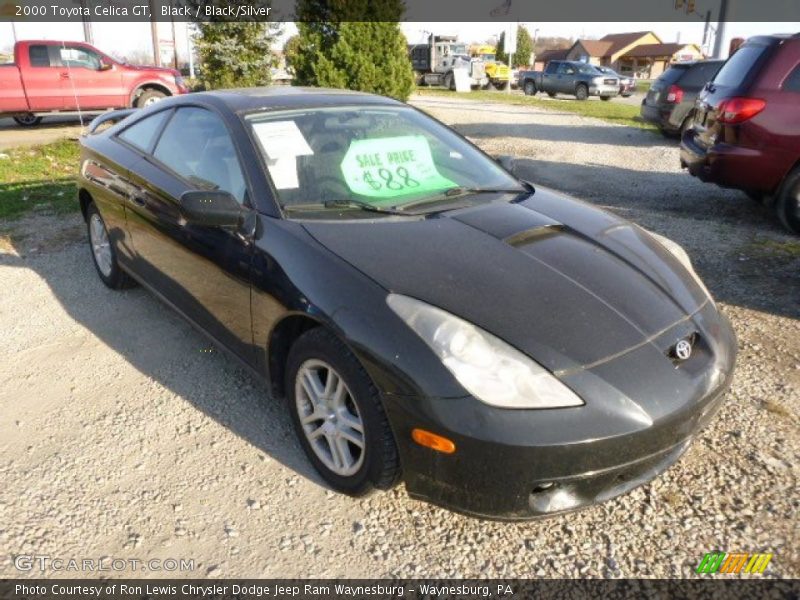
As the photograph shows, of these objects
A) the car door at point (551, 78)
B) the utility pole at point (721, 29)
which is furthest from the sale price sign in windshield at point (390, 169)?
the car door at point (551, 78)

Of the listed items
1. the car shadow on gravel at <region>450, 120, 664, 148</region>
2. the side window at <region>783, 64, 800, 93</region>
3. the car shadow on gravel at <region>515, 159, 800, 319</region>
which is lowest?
the car shadow on gravel at <region>515, 159, 800, 319</region>

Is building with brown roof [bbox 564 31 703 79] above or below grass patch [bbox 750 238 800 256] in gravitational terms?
above

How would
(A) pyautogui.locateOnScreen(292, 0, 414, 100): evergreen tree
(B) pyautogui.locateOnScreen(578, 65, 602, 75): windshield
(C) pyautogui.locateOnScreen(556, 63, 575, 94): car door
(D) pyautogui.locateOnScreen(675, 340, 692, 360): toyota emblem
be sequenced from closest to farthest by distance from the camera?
1. (D) pyautogui.locateOnScreen(675, 340, 692, 360): toyota emblem
2. (A) pyautogui.locateOnScreen(292, 0, 414, 100): evergreen tree
3. (B) pyautogui.locateOnScreen(578, 65, 602, 75): windshield
4. (C) pyautogui.locateOnScreen(556, 63, 575, 94): car door

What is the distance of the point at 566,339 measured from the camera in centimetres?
201

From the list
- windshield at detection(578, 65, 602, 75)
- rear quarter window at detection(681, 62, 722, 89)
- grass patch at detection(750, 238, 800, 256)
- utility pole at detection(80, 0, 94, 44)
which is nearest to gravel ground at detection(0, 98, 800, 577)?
grass patch at detection(750, 238, 800, 256)

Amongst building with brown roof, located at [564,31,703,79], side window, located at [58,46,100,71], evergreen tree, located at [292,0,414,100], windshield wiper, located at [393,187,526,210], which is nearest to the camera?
windshield wiper, located at [393,187,526,210]

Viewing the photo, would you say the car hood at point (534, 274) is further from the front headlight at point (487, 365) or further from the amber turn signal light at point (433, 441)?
the amber turn signal light at point (433, 441)

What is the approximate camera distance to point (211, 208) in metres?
2.53

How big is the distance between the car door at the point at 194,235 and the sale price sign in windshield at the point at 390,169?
529 mm

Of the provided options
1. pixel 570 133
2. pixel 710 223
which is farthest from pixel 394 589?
pixel 570 133

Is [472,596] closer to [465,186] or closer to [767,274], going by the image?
[465,186]

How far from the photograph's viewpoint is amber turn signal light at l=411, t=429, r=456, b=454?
6.22 feet

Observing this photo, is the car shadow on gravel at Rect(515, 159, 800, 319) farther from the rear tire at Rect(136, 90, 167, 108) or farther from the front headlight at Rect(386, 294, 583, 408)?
the rear tire at Rect(136, 90, 167, 108)

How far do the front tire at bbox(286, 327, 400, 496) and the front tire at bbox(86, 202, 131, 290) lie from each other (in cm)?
232
